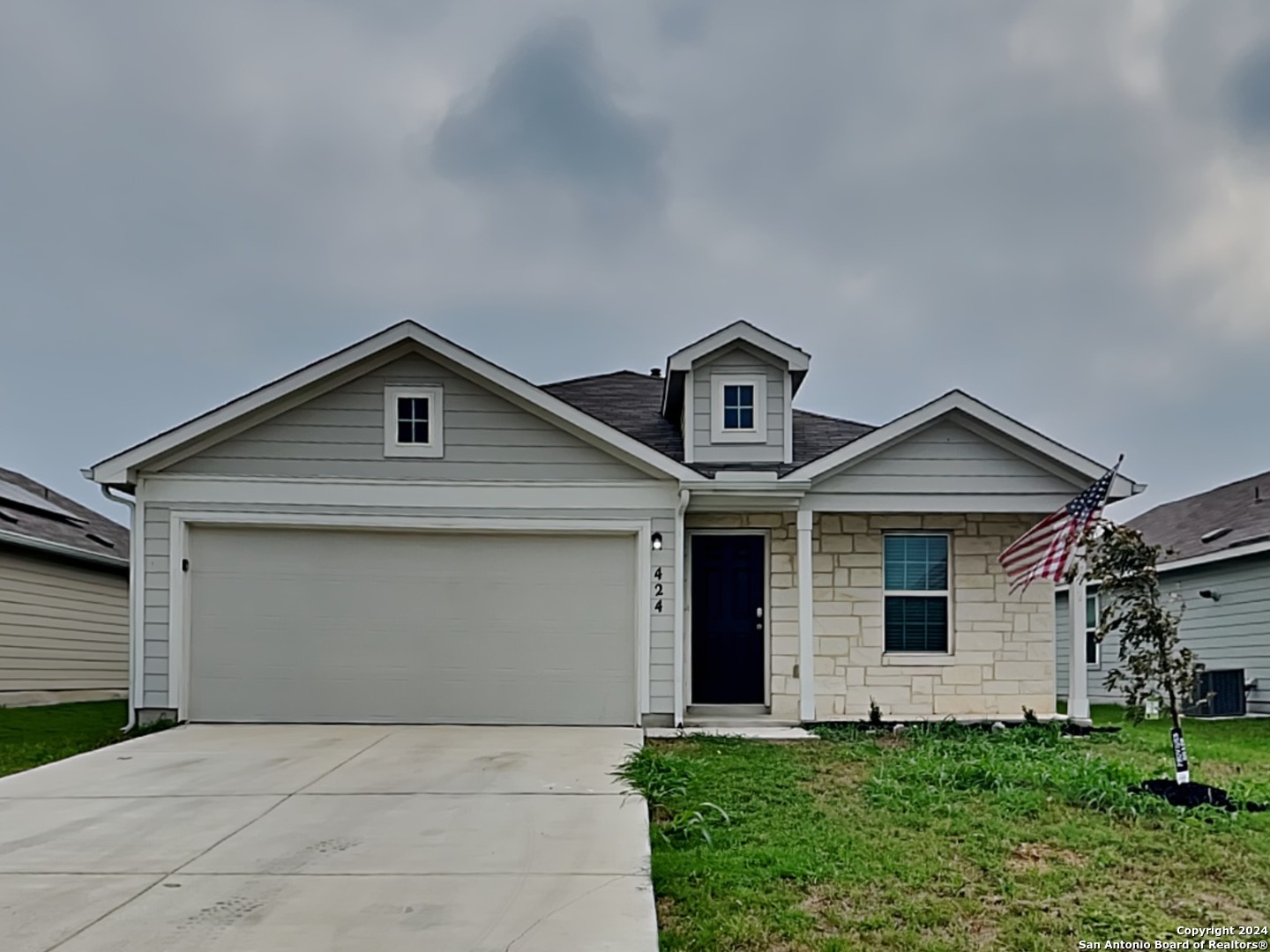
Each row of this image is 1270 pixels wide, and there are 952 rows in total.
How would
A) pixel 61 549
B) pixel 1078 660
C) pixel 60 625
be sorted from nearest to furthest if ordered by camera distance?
pixel 1078 660, pixel 61 549, pixel 60 625

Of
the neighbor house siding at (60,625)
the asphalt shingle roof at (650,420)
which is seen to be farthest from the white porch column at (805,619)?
the neighbor house siding at (60,625)

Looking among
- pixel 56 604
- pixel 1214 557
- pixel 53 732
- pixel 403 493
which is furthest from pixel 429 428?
pixel 1214 557

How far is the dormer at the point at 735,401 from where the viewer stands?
12141mm

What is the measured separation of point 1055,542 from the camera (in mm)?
9344

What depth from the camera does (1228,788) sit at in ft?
25.2

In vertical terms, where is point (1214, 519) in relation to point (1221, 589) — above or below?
above

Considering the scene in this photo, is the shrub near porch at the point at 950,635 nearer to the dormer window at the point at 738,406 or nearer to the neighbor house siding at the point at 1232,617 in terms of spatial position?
the dormer window at the point at 738,406

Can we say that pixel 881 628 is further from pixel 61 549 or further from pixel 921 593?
pixel 61 549

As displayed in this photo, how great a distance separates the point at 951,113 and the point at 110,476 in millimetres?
11671

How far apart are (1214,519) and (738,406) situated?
9979mm

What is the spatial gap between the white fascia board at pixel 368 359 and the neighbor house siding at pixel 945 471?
71.9 inches

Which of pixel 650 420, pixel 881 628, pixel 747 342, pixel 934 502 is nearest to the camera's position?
pixel 934 502

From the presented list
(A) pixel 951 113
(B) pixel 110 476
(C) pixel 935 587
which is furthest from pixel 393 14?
(C) pixel 935 587
